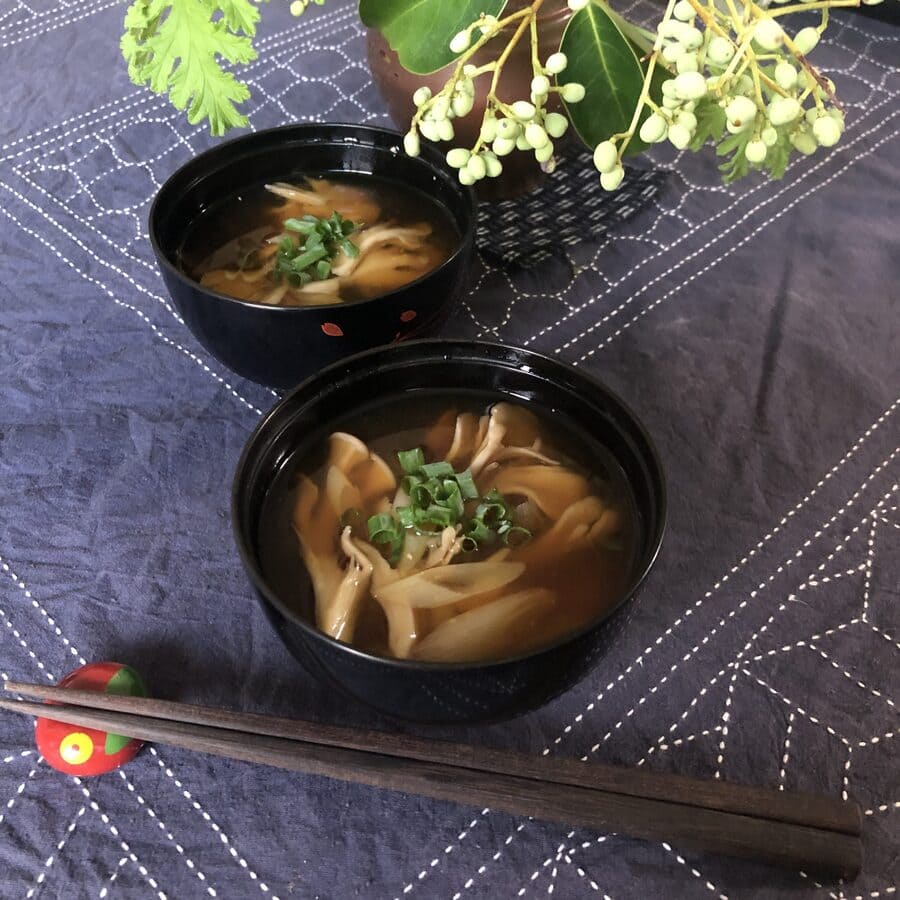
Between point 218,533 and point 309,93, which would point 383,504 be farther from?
point 309,93

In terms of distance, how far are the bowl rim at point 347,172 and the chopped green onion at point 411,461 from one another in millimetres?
142

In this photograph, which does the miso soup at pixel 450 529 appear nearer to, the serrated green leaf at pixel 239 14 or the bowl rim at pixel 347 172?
the bowl rim at pixel 347 172

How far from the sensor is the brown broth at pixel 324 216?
907 millimetres

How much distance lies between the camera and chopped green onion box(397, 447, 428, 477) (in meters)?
0.74

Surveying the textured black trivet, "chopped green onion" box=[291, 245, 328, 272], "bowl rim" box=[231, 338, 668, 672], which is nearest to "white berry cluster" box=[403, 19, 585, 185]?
"bowl rim" box=[231, 338, 668, 672]

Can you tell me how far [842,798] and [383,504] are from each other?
1.35ft

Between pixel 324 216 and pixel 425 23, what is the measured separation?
0.29 m

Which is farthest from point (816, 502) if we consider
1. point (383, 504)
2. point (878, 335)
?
point (383, 504)

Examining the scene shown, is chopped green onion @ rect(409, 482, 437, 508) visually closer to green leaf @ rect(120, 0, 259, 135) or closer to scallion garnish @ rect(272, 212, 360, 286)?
scallion garnish @ rect(272, 212, 360, 286)

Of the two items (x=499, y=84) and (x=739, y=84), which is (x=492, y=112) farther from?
(x=499, y=84)

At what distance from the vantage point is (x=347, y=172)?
103 cm

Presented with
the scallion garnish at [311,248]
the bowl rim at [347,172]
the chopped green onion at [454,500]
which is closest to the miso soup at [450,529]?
the chopped green onion at [454,500]

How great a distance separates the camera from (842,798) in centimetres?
63

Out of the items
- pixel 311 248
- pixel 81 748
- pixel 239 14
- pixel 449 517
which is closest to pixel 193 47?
pixel 239 14
